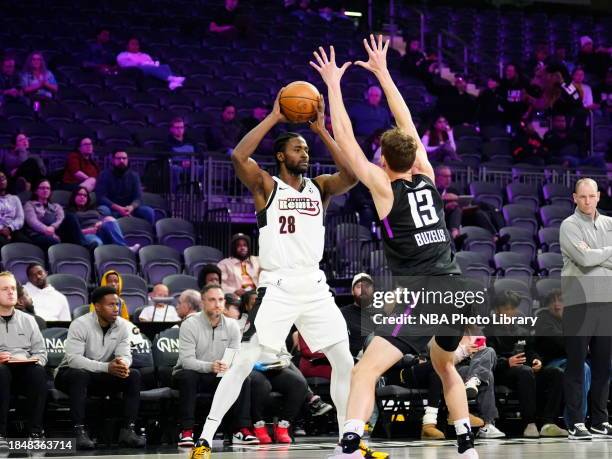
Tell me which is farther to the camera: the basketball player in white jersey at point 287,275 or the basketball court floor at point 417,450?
the basketball court floor at point 417,450

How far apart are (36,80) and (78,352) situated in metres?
8.73

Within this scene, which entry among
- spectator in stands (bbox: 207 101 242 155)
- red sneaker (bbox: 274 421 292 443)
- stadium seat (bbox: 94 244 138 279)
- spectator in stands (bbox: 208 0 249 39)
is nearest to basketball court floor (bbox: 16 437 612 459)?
red sneaker (bbox: 274 421 292 443)

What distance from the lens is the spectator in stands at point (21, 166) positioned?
14.1 m

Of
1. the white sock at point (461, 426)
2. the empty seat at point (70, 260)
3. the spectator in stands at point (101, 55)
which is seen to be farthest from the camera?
the spectator in stands at point (101, 55)

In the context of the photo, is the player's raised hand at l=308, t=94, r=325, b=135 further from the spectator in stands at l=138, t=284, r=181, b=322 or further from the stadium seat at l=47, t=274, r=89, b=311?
the stadium seat at l=47, t=274, r=89, b=311

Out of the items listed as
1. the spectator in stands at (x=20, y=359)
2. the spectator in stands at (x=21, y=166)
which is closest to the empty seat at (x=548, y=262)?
the spectator in stands at (x=21, y=166)

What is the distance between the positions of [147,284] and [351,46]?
1026 centimetres

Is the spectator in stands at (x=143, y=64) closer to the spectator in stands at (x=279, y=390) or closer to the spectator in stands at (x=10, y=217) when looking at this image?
the spectator in stands at (x=10, y=217)

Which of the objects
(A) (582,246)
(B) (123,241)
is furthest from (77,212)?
(A) (582,246)

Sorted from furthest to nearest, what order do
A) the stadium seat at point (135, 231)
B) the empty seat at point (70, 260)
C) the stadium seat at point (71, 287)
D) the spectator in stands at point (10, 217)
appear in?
1. the stadium seat at point (135, 231)
2. the spectator in stands at point (10, 217)
3. the empty seat at point (70, 260)
4. the stadium seat at point (71, 287)

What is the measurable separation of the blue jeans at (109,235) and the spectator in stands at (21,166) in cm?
103

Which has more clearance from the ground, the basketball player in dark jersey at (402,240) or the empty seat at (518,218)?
the empty seat at (518,218)

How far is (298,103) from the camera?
277 inches

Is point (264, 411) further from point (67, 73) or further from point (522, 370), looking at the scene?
point (67, 73)
